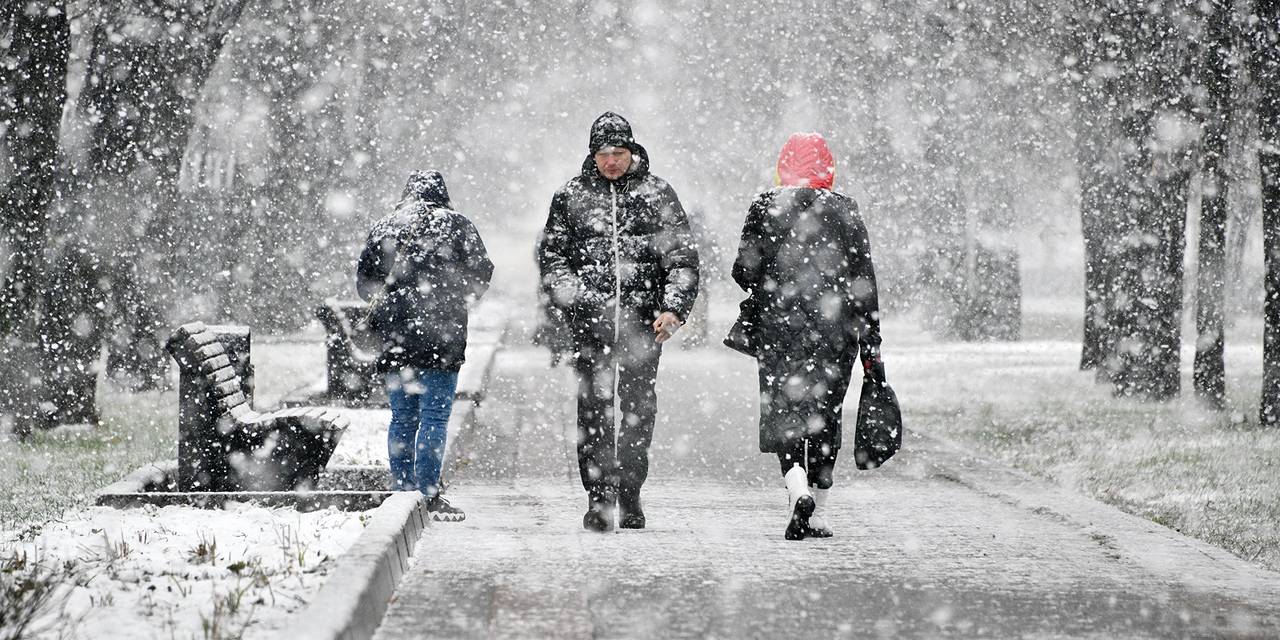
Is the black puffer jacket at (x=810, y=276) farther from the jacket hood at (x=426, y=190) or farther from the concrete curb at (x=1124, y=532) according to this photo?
the jacket hood at (x=426, y=190)

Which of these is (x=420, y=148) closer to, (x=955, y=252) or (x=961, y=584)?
(x=955, y=252)

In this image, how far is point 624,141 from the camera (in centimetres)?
655

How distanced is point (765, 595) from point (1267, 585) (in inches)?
77.5

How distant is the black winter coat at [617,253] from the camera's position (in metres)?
6.54

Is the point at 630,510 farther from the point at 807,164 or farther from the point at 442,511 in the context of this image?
the point at 807,164

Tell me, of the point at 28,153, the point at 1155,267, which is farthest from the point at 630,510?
the point at 1155,267

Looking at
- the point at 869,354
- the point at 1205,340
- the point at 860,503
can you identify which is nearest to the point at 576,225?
the point at 869,354

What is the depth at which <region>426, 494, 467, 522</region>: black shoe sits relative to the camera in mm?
7133

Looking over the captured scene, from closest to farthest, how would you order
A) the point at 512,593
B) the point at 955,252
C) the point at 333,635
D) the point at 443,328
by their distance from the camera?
the point at 333,635 → the point at 512,593 → the point at 443,328 → the point at 955,252

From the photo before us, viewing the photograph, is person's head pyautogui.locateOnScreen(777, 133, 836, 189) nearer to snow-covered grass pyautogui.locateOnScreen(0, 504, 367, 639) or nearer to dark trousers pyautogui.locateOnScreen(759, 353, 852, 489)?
dark trousers pyautogui.locateOnScreen(759, 353, 852, 489)

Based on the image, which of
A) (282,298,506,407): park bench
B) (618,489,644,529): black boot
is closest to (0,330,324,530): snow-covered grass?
(282,298,506,407): park bench

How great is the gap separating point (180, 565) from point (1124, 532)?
422cm

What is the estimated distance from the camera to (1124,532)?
22.4 feet

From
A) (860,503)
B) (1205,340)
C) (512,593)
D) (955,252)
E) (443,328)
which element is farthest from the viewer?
(955,252)
